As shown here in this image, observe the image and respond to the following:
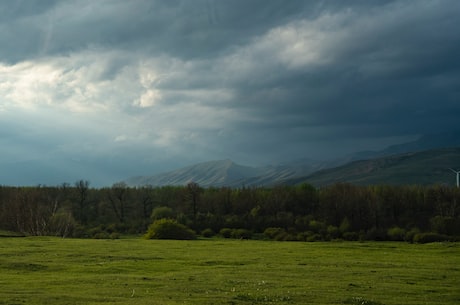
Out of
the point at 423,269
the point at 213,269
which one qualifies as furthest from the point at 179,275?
the point at 423,269

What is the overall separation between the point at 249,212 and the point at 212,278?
115m

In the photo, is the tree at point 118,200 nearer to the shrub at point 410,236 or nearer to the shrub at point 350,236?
the shrub at point 350,236

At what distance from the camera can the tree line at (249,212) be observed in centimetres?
12131

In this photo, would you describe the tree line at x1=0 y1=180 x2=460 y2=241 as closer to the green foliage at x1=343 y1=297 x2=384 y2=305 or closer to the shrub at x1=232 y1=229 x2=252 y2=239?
the shrub at x1=232 y1=229 x2=252 y2=239

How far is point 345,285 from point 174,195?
14789 cm

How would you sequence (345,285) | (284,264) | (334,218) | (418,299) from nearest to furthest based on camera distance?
(418,299) < (345,285) < (284,264) < (334,218)

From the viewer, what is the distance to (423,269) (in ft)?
155

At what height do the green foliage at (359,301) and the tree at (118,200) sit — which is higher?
the tree at (118,200)

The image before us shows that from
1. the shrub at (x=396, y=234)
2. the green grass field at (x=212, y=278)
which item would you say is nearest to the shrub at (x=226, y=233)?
the shrub at (x=396, y=234)

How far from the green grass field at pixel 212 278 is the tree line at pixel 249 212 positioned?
198ft

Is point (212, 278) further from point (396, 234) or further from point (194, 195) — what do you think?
point (194, 195)

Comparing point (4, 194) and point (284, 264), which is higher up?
point (4, 194)

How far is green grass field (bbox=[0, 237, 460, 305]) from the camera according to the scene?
3002cm

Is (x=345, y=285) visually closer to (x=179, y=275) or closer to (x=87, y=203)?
(x=179, y=275)
